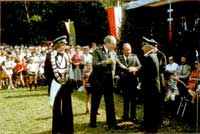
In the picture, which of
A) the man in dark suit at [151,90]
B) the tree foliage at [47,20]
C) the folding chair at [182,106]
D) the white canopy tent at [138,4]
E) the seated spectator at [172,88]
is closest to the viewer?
the man in dark suit at [151,90]

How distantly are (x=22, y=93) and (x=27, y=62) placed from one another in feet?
7.81

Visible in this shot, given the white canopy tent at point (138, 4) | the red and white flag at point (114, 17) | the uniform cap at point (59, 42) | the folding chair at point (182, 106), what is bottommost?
the folding chair at point (182, 106)

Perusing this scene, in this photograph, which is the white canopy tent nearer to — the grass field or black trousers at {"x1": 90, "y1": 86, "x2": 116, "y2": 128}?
the grass field

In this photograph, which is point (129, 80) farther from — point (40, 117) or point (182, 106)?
point (40, 117)

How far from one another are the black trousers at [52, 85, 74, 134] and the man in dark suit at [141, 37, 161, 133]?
1.47 meters

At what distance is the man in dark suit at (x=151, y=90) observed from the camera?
909 cm

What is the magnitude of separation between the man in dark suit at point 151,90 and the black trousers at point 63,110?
147 centimetres

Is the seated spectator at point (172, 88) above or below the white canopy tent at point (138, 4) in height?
below

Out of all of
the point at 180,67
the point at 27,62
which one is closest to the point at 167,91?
the point at 180,67

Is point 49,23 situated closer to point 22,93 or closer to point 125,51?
point 22,93

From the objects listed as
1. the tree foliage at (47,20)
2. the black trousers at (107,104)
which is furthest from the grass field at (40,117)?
the tree foliage at (47,20)

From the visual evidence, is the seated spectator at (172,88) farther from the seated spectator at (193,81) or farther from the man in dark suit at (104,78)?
the man in dark suit at (104,78)

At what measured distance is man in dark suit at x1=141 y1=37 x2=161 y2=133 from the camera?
9086 millimetres

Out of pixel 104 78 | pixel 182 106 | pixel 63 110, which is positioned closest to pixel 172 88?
pixel 182 106
